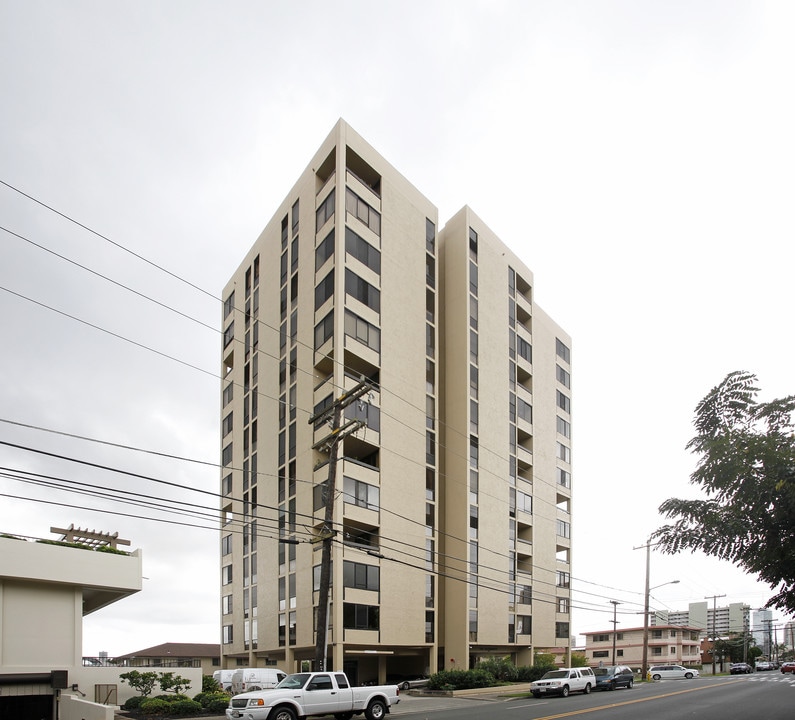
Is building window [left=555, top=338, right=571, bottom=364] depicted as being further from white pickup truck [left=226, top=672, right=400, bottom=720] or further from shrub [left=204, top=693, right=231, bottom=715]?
white pickup truck [left=226, top=672, right=400, bottom=720]

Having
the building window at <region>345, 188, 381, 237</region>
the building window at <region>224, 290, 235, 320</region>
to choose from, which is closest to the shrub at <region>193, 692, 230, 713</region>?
the building window at <region>345, 188, 381, 237</region>

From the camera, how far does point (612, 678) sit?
42.4 metres

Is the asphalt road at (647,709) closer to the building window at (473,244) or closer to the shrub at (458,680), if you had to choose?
the shrub at (458,680)

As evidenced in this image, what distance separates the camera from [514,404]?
5847 centimetres

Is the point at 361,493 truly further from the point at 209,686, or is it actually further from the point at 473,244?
the point at 473,244

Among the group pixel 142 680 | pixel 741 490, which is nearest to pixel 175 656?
pixel 142 680

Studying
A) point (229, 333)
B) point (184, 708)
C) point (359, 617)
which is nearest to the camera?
point (184, 708)

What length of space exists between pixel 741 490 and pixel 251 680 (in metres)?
28.6

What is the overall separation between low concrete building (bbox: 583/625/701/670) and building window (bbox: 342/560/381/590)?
69.5 meters

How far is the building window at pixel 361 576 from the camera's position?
1556 inches

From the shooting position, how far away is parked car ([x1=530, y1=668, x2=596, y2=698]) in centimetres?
3612

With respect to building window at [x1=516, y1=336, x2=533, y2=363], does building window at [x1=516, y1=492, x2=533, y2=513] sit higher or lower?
lower

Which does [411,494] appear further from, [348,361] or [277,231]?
[277,231]

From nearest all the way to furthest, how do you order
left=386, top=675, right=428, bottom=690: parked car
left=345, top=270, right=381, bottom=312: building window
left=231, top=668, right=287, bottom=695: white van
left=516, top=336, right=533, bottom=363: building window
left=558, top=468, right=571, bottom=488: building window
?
left=231, top=668, right=287, bottom=695: white van < left=386, top=675, right=428, bottom=690: parked car < left=345, top=270, right=381, bottom=312: building window < left=516, top=336, right=533, bottom=363: building window < left=558, top=468, right=571, bottom=488: building window
